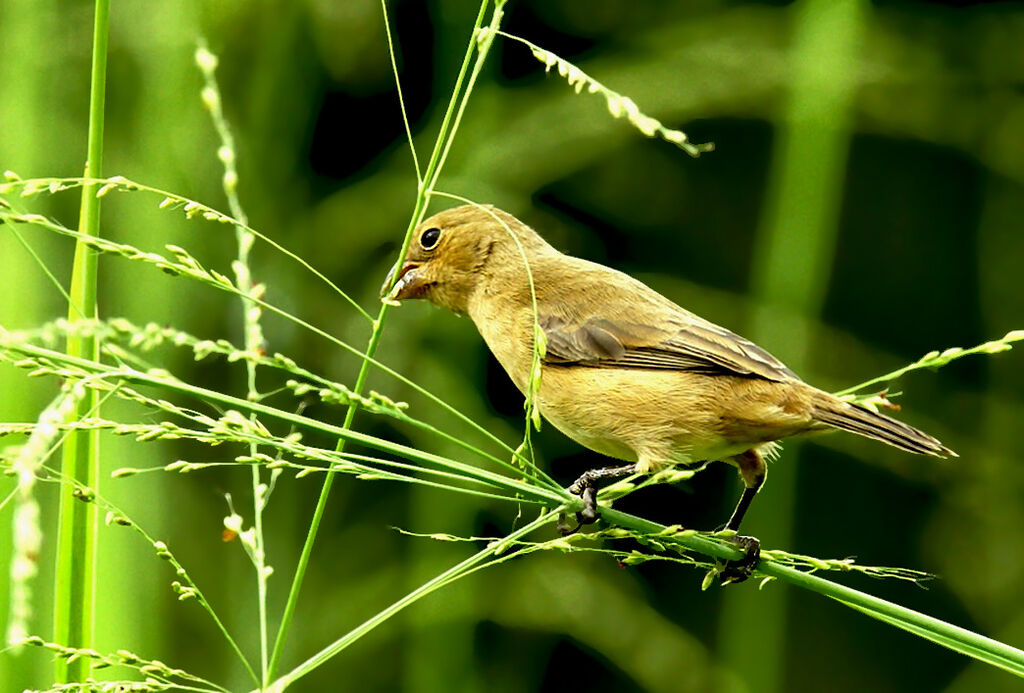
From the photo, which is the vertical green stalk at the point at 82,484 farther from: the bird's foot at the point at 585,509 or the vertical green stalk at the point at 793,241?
the vertical green stalk at the point at 793,241

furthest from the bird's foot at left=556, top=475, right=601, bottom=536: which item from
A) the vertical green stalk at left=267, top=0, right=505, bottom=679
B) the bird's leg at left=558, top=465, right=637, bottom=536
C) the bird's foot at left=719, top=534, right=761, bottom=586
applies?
the vertical green stalk at left=267, top=0, right=505, bottom=679

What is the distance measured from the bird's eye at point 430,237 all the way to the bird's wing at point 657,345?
478 millimetres

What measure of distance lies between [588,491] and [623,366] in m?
0.71

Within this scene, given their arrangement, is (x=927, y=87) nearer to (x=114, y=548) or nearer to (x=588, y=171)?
→ (x=588, y=171)

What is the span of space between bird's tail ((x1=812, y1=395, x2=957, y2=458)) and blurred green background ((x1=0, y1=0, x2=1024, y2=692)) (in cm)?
77

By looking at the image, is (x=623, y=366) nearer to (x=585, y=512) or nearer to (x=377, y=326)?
(x=585, y=512)

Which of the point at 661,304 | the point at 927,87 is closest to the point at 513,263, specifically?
the point at 661,304

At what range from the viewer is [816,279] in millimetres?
3232

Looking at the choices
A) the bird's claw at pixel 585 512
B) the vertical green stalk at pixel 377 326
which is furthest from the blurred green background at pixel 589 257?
the vertical green stalk at pixel 377 326

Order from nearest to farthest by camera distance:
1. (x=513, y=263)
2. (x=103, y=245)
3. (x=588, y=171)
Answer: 1. (x=103, y=245)
2. (x=513, y=263)
3. (x=588, y=171)

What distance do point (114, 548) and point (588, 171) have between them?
255 cm

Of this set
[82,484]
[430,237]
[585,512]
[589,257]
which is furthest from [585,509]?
[589,257]

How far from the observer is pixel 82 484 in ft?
5.34

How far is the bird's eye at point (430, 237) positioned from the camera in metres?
3.45
